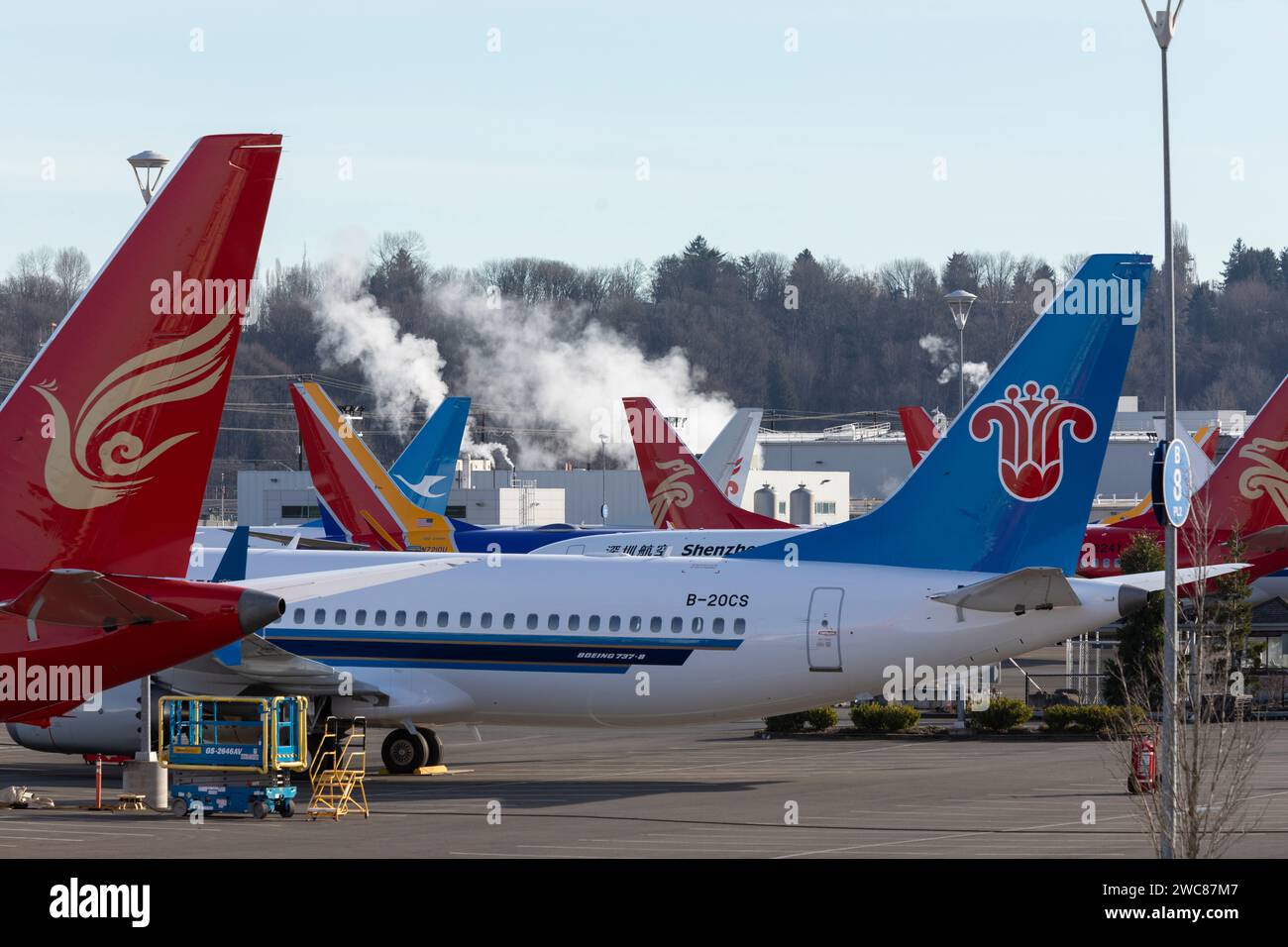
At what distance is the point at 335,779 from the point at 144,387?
18.8 metres

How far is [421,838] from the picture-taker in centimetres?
2517

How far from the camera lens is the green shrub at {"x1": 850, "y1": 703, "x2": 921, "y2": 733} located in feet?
139

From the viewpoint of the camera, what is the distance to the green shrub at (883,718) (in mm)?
42438

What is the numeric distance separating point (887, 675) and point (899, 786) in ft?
11.4

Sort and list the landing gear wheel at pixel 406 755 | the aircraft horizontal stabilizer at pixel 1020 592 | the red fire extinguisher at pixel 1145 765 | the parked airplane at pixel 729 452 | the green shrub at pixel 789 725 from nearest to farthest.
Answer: the red fire extinguisher at pixel 1145 765
the aircraft horizontal stabilizer at pixel 1020 592
the landing gear wheel at pixel 406 755
the green shrub at pixel 789 725
the parked airplane at pixel 729 452

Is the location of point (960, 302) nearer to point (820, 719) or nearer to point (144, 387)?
point (820, 719)

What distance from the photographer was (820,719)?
43.1 m

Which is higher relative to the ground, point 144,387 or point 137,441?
point 144,387

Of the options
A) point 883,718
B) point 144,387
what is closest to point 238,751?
point 144,387

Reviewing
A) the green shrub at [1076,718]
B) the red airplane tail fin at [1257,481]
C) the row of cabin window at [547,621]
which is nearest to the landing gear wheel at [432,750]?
the row of cabin window at [547,621]

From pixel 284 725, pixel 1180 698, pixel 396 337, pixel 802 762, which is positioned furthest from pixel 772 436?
pixel 1180 698

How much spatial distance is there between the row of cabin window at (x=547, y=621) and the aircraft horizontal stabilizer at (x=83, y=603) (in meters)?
18.7

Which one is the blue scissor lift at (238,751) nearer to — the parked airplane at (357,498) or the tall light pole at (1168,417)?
the tall light pole at (1168,417)

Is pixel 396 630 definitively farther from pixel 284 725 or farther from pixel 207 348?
pixel 207 348
